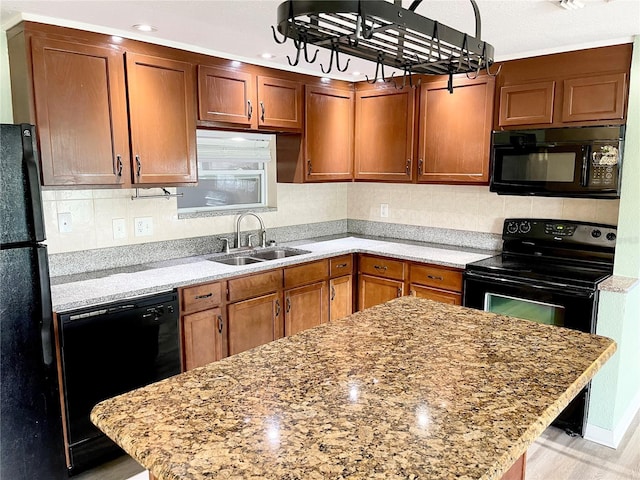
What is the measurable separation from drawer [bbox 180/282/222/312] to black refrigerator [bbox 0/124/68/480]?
2.31 feet

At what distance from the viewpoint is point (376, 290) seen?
12.2 feet

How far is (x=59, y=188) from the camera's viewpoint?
2.49m

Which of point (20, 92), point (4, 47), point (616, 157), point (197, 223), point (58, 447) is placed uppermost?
point (4, 47)

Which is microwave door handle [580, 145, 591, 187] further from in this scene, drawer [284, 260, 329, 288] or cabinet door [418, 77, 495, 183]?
drawer [284, 260, 329, 288]

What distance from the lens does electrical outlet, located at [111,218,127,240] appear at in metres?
2.99

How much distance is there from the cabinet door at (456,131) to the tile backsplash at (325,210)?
1.18 feet

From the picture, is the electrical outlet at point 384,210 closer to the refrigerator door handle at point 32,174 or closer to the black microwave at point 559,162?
the black microwave at point 559,162

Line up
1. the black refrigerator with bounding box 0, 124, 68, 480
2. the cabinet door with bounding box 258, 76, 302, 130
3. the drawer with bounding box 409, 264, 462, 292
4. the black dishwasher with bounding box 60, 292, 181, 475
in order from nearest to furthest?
1. the black refrigerator with bounding box 0, 124, 68, 480
2. the black dishwasher with bounding box 60, 292, 181, 475
3. the drawer with bounding box 409, 264, 462, 292
4. the cabinet door with bounding box 258, 76, 302, 130

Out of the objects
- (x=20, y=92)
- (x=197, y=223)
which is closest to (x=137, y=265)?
(x=197, y=223)

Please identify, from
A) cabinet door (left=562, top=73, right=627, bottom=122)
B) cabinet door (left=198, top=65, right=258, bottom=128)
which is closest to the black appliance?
cabinet door (left=562, top=73, right=627, bottom=122)

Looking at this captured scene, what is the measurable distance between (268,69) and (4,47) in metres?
1.54

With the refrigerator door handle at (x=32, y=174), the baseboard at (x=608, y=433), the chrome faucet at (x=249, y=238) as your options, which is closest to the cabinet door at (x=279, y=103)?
the chrome faucet at (x=249, y=238)

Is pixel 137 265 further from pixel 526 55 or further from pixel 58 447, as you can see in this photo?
pixel 526 55

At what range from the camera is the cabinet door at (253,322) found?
3014 mm
